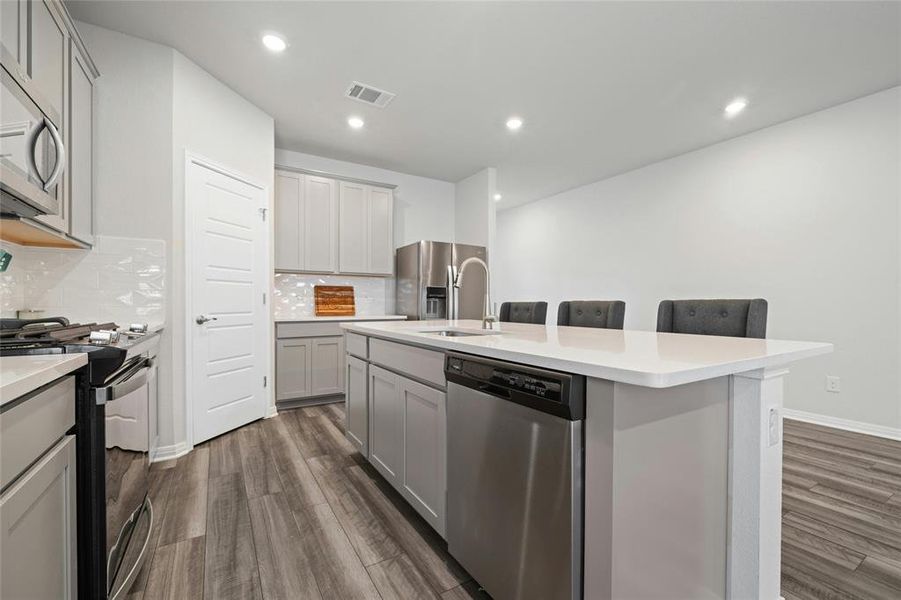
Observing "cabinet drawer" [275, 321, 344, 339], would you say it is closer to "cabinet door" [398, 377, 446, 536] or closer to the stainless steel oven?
the stainless steel oven

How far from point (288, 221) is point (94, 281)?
6.28 feet

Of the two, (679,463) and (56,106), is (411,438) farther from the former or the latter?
(56,106)

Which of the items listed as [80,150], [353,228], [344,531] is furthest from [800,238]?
[80,150]

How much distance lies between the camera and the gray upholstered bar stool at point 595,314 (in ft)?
8.45

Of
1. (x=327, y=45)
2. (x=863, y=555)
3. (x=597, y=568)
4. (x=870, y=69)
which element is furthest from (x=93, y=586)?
(x=870, y=69)

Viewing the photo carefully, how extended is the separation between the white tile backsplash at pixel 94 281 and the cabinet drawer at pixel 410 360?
5.14 ft

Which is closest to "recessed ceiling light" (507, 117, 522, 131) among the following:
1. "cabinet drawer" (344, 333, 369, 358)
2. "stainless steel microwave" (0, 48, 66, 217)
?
"cabinet drawer" (344, 333, 369, 358)

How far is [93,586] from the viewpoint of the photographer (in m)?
1.05

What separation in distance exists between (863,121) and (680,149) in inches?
54.1

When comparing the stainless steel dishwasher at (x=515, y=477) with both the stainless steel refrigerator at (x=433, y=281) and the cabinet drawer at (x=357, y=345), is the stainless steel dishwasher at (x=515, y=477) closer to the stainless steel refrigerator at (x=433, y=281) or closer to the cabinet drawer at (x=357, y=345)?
the cabinet drawer at (x=357, y=345)

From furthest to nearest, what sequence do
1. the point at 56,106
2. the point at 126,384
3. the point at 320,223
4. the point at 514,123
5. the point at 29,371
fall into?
the point at 320,223 < the point at 514,123 < the point at 56,106 < the point at 126,384 < the point at 29,371

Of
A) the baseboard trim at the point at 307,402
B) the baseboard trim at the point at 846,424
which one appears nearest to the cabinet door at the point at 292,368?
the baseboard trim at the point at 307,402

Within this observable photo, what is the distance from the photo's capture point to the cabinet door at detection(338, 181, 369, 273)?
4.36 meters

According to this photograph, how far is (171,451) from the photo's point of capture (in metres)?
2.51
